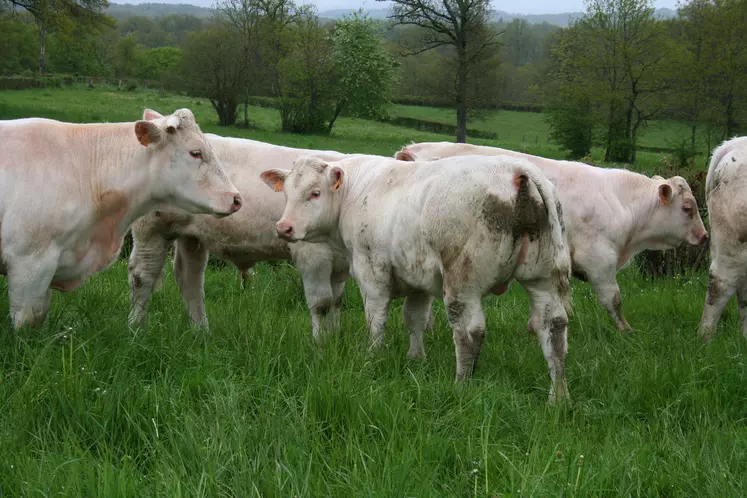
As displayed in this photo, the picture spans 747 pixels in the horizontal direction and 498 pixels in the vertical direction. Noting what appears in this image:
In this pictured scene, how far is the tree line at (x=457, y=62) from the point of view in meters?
38.0

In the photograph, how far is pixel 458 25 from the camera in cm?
3894

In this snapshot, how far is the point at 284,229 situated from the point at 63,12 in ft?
90.9

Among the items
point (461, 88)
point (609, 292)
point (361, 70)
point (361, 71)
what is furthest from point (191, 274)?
point (361, 70)

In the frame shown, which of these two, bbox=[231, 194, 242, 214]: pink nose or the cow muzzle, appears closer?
bbox=[231, 194, 242, 214]: pink nose

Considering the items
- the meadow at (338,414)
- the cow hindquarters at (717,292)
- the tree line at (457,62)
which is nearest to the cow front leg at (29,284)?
the meadow at (338,414)

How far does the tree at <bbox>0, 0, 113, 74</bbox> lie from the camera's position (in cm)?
2880

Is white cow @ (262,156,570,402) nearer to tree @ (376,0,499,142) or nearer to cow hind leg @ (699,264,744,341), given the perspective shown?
cow hind leg @ (699,264,744,341)

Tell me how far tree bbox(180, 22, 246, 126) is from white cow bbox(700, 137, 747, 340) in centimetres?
4309

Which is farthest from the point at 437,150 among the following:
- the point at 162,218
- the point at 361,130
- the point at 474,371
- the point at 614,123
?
the point at 361,130

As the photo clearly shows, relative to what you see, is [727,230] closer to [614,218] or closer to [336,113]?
[614,218]

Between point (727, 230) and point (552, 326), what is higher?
point (727, 230)

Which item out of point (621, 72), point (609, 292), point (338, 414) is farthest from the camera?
point (621, 72)

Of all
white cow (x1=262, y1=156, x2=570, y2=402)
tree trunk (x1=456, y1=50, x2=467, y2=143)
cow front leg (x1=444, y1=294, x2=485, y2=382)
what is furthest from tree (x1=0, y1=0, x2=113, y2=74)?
cow front leg (x1=444, y1=294, x2=485, y2=382)

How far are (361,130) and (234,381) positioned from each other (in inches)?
1972
